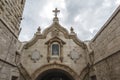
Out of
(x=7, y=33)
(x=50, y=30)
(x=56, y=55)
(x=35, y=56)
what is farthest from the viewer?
(x=50, y=30)

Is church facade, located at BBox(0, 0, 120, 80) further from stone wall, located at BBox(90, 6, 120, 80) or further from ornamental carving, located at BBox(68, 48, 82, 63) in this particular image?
stone wall, located at BBox(90, 6, 120, 80)

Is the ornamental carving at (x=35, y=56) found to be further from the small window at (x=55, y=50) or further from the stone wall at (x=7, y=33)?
the stone wall at (x=7, y=33)

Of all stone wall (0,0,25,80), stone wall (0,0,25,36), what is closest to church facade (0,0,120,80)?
stone wall (0,0,25,36)

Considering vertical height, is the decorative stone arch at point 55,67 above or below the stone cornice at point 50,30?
below

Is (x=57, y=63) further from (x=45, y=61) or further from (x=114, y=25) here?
(x=114, y=25)

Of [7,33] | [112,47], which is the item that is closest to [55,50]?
[7,33]

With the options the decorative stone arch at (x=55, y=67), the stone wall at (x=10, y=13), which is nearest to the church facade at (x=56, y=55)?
the decorative stone arch at (x=55, y=67)

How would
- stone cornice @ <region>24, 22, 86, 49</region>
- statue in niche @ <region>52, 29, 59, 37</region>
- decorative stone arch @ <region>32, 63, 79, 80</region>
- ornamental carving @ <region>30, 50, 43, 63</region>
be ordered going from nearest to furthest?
1. decorative stone arch @ <region>32, 63, 79, 80</region>
2. ornamental carving @ <region>30, 50, 43, 63</region>
3. stone cornice @ <region>24, 22, 86, 49</region>
4. statue in niche @ <region>52, 29, 59, 37</region>

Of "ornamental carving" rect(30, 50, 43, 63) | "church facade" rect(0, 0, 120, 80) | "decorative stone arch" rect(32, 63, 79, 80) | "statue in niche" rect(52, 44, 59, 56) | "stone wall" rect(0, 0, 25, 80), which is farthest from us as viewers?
"statue in niche" rect(52, 44, 59, 56)

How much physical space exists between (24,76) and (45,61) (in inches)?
90.5

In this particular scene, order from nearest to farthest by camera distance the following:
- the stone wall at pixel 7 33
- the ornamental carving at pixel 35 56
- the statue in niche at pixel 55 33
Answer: the stone wall at pixel 7 33 < the ornamental carving at pixel 35 56 < the statue in niche at pixel 55 33

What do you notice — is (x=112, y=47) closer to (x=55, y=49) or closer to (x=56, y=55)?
(x=56, y=55)

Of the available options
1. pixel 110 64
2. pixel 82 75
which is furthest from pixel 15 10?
pixel 82 75

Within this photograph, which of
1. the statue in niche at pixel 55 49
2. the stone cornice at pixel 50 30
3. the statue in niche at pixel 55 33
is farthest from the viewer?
the statue in niche at pixel 55 33
